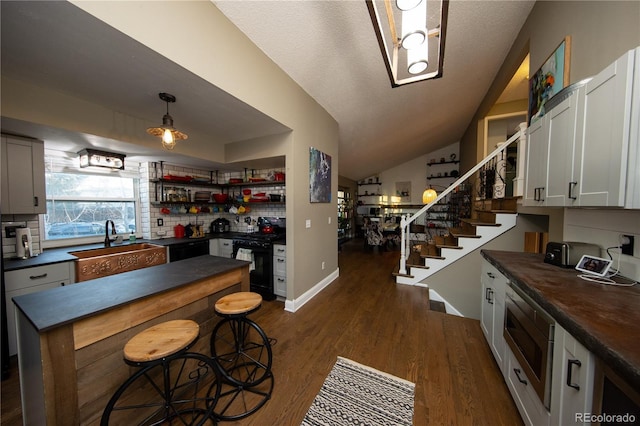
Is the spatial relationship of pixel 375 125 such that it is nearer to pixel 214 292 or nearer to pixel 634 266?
pixel 634 266

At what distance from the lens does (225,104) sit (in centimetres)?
207

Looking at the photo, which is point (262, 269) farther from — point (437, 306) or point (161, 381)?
point (437, 306)

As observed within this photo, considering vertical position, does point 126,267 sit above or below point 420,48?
below

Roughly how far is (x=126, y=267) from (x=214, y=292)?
1.76 meters

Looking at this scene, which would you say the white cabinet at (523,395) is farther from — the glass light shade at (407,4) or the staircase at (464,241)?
the glass light shade at (407,4)

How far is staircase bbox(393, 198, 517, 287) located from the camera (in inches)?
117

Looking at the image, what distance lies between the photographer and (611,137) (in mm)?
1035

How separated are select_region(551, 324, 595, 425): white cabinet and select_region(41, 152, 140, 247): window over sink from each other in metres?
4.65

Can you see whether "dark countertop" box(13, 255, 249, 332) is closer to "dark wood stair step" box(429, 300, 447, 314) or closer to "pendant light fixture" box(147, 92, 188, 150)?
"pendant light fixture" box(147, 92, 188, 150)

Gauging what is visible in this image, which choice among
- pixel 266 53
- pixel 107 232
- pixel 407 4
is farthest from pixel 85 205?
pixel 407 4

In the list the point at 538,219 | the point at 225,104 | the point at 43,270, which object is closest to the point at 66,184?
the point at 43,270

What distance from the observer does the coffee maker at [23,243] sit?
7.09 ft

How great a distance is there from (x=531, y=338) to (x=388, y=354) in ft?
Result: 3.73

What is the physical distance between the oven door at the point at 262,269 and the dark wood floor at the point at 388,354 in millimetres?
221
